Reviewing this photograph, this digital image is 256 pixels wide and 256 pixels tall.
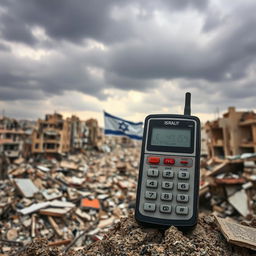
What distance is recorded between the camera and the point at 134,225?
156 centimetres

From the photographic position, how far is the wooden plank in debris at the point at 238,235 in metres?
1.23

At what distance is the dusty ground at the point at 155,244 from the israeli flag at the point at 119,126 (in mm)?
12001

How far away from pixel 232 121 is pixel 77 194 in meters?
17.4

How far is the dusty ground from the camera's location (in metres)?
1.19

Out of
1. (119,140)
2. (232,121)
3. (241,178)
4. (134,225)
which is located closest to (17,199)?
(241,178)

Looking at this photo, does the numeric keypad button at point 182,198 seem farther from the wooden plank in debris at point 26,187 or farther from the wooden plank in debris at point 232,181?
the wooden plank in debris at point 26,187

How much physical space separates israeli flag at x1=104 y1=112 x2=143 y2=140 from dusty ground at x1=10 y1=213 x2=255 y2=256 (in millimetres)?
12001

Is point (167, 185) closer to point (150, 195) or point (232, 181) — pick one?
point (150, 195)

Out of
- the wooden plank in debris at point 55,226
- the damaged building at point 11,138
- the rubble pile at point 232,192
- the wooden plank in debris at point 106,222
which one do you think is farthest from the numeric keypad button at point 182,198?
the damaged building at point 11,138

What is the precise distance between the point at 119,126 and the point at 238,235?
12480mm

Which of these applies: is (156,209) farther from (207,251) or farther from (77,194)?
(77,194)

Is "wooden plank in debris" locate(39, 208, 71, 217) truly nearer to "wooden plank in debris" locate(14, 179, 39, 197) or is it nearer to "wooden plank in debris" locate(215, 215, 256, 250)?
"wooden plank in debris" locate(14, 179, 39, 197)

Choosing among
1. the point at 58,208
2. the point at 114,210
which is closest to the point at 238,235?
the point at 58,208

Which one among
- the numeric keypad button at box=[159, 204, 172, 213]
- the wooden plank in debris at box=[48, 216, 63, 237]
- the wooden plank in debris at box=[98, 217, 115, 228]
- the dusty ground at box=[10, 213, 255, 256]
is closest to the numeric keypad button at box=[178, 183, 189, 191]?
the numeric keypad button at box=[159, 204, 172, 213]
